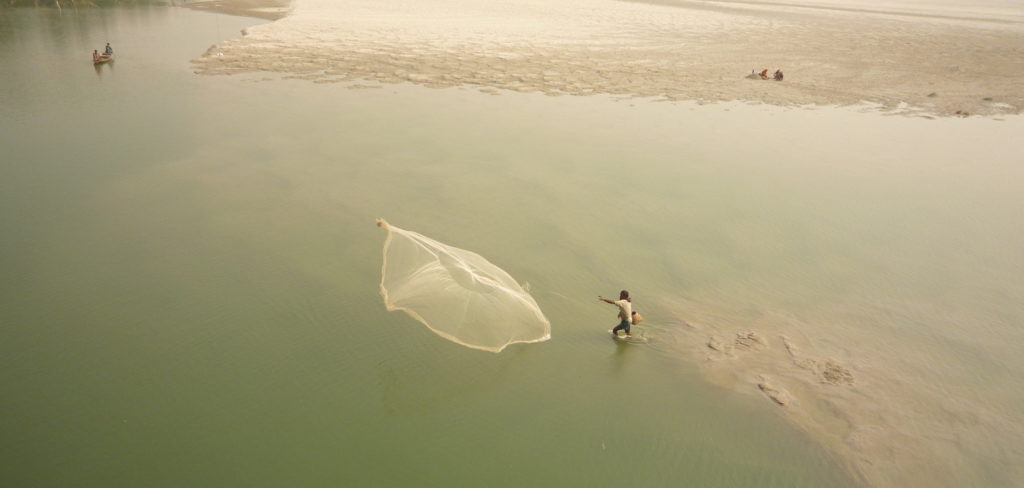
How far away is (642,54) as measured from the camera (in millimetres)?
24828

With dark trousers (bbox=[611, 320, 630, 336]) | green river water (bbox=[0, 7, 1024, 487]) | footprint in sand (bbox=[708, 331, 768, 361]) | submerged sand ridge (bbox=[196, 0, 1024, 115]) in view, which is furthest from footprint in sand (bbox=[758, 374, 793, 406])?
submerged sand ridge (bbox=[196, 0, 1024, 115])

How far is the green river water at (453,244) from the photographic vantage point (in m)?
5.89

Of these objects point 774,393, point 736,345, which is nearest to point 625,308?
point 736,345

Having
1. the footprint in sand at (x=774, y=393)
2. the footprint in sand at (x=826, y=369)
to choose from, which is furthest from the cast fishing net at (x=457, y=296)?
the footprint in sand at (x=826, y=369)

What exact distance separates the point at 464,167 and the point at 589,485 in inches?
318

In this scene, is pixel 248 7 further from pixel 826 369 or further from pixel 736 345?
pixel 826 369

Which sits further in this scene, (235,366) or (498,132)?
(498,132)

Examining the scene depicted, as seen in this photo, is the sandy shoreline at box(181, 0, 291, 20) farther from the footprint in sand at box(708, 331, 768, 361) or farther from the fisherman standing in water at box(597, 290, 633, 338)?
the footprint in sand at box(708, 331, 768, 361)

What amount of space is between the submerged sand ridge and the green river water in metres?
3.55

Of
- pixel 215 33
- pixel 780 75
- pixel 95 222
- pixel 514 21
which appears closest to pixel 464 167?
pixel 95 222

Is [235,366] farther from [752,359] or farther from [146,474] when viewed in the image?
[752,359]

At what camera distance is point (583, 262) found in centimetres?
917

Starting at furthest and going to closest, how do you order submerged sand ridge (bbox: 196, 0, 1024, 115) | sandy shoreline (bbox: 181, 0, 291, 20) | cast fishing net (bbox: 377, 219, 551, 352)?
1. sandy shoreline (bbox: 181, 0, 291, 20)
2. submerged sand ridge (bbox: 196, 0, 1024, 115)
3. cast fishing net (bbox: 377, 219, 551, 352)

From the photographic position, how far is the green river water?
19.3ft
